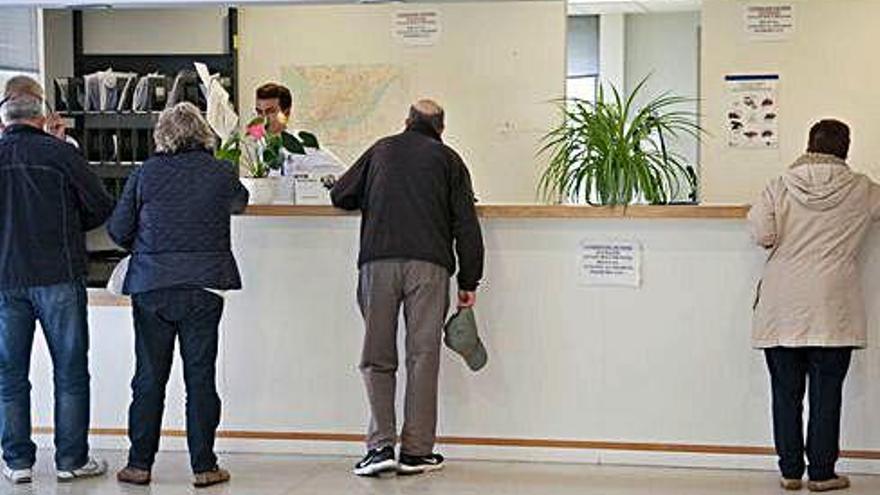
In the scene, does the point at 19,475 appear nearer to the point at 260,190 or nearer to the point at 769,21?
the point at 260,190

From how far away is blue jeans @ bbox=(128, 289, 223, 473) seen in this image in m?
4.66

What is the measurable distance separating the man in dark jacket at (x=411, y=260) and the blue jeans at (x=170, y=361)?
0.58 m

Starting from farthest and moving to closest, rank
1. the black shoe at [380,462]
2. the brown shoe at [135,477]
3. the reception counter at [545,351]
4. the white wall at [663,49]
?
the white wall at [663,49] → the reception counter at [545,351] → the black shoe at [380,462] → the brown shoe at [135,477]

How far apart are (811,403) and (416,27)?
155 inches

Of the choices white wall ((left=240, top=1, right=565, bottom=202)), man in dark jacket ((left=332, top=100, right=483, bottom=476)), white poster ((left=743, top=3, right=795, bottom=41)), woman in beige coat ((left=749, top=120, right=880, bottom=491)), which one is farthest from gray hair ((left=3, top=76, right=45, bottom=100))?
white poster ((left=743, top=3, right=795, bottom=41))

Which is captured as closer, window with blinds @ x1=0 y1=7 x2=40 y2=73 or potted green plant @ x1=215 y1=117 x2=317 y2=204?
potted green plant @ x1=215 y1=117 x2=317 y2=204

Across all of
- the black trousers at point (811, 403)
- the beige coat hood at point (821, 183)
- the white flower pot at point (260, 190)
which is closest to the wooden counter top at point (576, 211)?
the white flower pot at point (260, 190)

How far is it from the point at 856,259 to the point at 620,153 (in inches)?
37.8

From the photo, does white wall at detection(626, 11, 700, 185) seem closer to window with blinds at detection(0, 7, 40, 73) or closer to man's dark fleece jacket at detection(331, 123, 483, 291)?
window with blinds at detection(0, 7, 40, 73)

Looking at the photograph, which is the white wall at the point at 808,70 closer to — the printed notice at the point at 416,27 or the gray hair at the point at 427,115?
the printed notice at the point at 416,27

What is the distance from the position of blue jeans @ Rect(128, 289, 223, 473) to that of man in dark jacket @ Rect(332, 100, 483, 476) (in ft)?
1.91

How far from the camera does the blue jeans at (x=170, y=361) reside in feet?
15.3

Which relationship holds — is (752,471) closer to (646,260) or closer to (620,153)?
(646,260)

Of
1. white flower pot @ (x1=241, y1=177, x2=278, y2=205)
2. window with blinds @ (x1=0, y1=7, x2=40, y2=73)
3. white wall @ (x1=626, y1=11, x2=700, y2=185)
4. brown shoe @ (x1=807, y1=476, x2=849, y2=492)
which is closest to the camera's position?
brown shoe @ (x1=807, y1=476, x2=849, y2=492)
